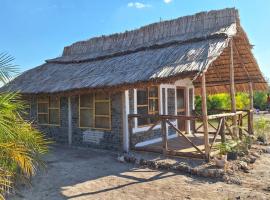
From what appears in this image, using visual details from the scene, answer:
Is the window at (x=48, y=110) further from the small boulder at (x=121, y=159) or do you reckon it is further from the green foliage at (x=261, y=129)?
the green foliage at (x=261, y=129)

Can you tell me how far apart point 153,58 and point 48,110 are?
17.4 feet

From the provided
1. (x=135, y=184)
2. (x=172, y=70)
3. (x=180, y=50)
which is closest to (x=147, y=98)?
(x=180, y=50)

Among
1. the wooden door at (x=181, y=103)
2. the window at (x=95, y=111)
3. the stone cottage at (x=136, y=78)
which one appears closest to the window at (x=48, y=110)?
the stone cottage at (x=136, y=78)

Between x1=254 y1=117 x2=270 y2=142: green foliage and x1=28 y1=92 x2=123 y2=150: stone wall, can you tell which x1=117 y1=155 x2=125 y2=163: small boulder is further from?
x1=254 y1=117 x2=270 y2=142: green foliage

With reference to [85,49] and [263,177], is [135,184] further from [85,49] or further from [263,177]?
[85,49]

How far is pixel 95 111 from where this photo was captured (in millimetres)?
11141

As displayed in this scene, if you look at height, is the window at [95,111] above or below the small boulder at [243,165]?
above

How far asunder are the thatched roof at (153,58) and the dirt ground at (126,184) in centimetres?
244

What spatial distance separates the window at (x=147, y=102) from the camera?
10.8 m

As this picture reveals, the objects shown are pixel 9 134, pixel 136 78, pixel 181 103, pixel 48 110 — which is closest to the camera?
pixel 9 134

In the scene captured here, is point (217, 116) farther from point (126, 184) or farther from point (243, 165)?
point (126, 184)

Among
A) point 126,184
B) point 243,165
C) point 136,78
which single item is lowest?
point 126,184

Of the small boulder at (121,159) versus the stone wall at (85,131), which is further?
the stone wall at (85,131)

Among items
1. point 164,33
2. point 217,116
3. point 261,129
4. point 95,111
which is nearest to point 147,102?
point 95,111
